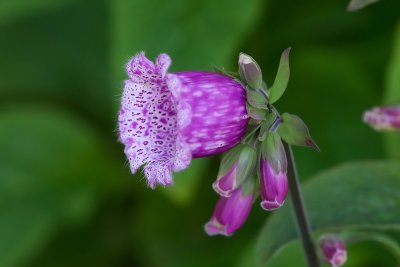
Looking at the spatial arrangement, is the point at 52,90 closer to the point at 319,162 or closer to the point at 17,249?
the point at 17,249

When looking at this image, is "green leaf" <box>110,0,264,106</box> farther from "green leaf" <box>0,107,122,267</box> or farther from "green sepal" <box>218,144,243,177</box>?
"green sepal" <box>218,144,243,177</box>

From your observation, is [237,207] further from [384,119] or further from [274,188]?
[384,119]

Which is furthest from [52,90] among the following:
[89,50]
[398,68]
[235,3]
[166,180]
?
[166,180]

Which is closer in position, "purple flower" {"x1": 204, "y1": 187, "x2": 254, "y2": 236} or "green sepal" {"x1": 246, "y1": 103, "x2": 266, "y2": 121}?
"green sepal" {"x1": 246, "y1": 103, "x2": 266, "y2": 121}

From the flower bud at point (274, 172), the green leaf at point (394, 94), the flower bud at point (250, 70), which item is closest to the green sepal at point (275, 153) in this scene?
the flower bud at point (274, 172)

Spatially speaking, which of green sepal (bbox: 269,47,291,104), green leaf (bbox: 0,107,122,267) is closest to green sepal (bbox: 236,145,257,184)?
green sepal (bbox: 269,47,291,104)

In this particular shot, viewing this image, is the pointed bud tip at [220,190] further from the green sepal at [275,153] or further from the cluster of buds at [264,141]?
the green sepal at [275,153]
